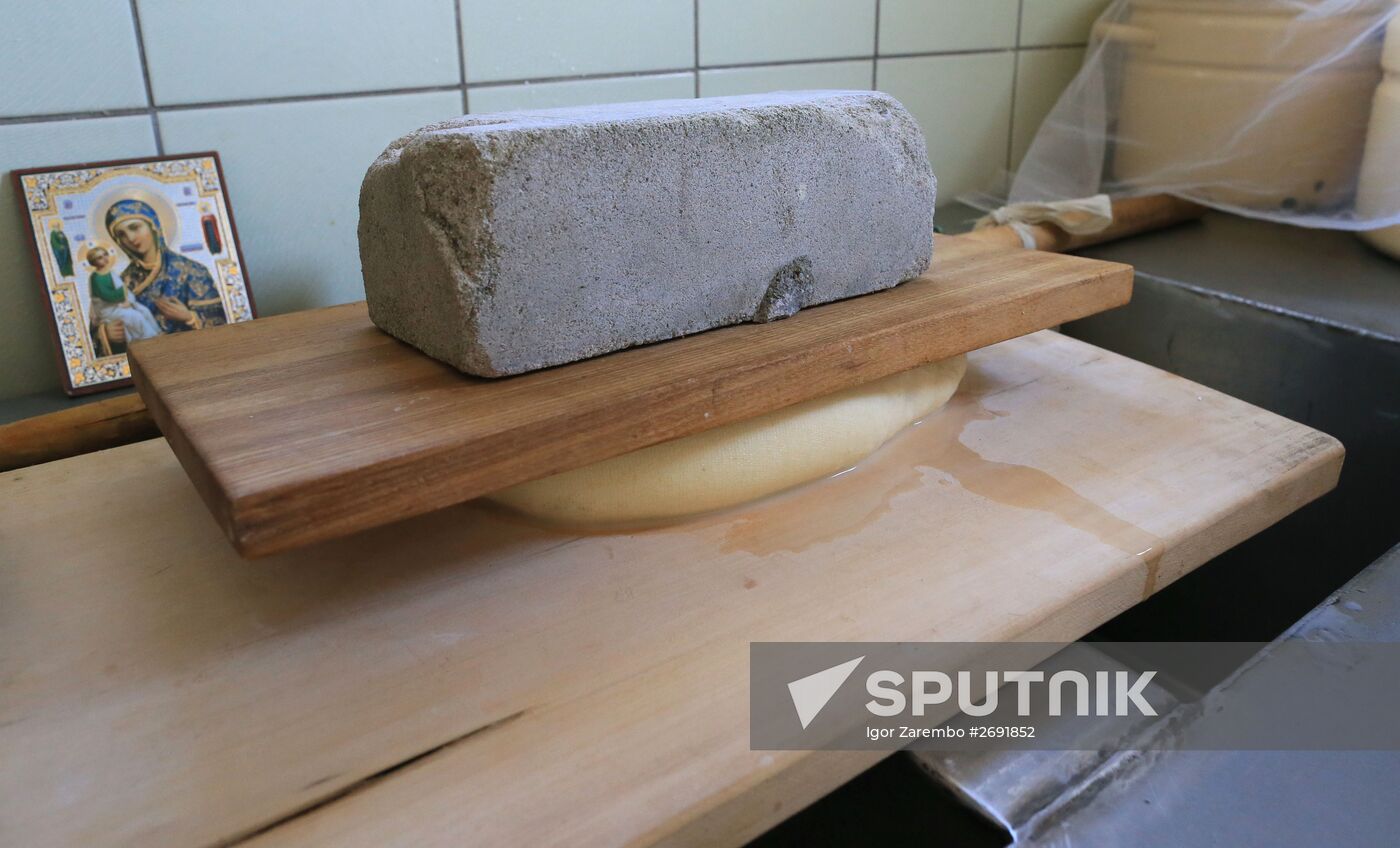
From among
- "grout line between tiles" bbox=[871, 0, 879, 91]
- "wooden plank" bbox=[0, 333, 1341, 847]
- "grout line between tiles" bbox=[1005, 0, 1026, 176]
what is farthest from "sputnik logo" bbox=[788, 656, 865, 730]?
"grout line between tiles" bbox=[1005, 0, 1026, 176]

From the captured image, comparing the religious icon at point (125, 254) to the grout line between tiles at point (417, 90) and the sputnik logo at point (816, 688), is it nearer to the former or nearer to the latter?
the grout line between tiles at point (417, 90)

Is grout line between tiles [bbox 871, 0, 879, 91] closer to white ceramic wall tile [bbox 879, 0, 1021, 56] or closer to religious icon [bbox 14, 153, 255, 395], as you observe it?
white ceramic wall tile [bbox 879, 0, 1021, 56]

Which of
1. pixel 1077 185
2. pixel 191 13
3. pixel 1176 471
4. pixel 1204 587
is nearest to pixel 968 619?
pixel 1176 471

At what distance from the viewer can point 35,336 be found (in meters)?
0.84

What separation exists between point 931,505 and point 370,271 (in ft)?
1.45

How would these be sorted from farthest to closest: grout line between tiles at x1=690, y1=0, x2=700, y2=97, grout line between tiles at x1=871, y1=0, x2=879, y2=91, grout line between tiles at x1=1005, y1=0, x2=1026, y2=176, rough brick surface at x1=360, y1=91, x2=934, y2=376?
grout line between tiles at x1=1005, y1=0, x2=1026, y2=176 < grout line between tiles at x1=871, y1=0, x2=879, y2=91 < grout line between tiles at x1=690, y1=0, x2=700, y2=97 < rough brick surface at x1=360, y1=91, x2=934, y2=376

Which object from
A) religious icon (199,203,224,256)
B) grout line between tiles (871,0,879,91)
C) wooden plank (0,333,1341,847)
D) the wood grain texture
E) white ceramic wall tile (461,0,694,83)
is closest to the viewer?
wooden plank (0,333,1341,847)

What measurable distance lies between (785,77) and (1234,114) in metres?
0.58

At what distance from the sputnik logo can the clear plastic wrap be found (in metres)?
0.98

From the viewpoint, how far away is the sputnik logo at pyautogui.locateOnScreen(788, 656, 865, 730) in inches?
20.2

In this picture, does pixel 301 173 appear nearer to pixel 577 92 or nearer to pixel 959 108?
pixel 577 92

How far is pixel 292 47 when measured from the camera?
0.88 meters

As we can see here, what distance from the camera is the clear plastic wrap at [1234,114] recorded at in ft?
3.68

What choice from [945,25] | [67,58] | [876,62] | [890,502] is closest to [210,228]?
[67,58]
